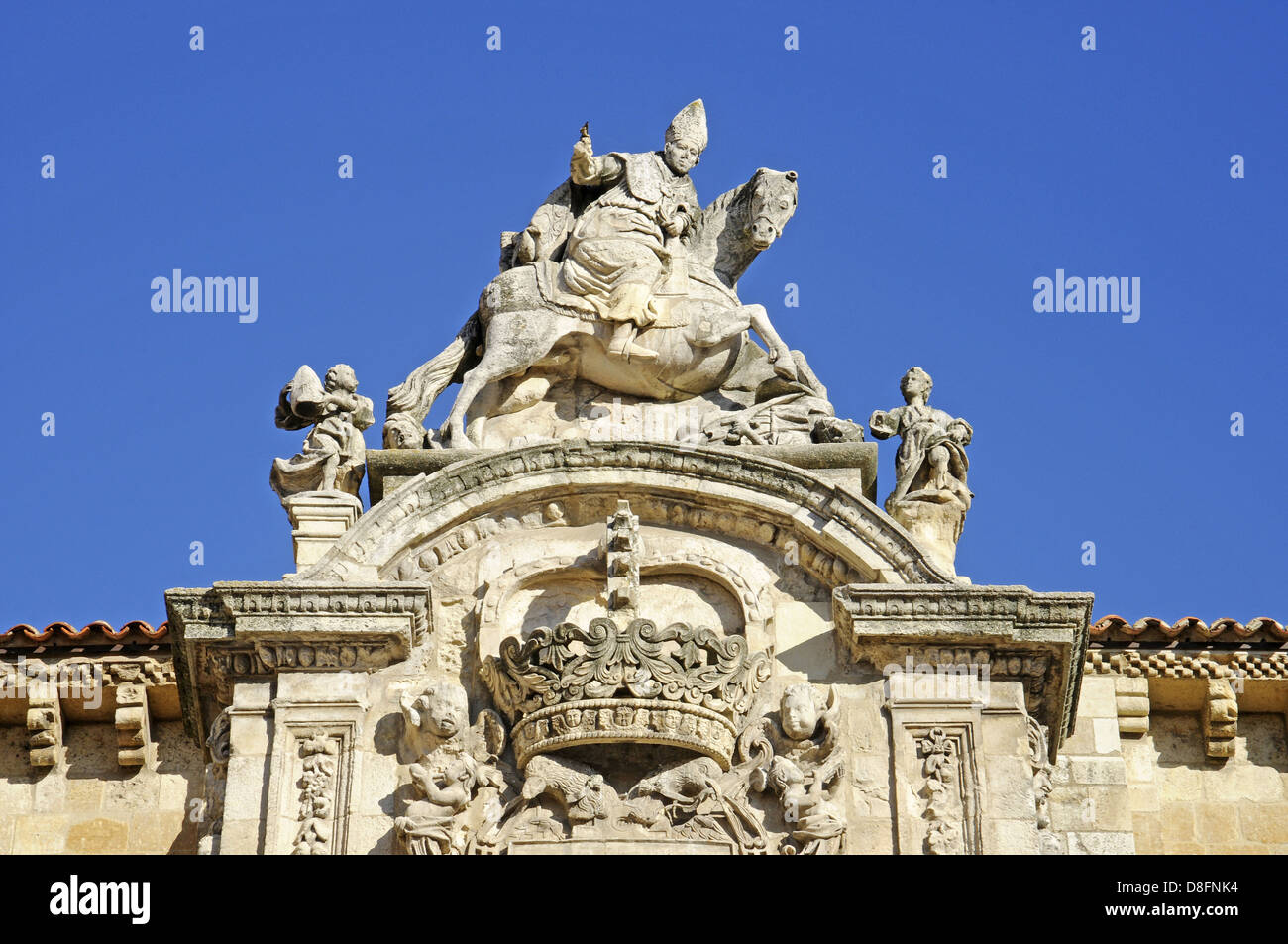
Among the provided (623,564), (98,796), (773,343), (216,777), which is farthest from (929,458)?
(98,796)

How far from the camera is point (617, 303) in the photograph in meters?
20.9

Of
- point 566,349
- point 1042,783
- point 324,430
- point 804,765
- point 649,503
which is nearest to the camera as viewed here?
point 804,765

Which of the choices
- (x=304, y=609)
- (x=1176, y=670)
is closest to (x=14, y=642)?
(x=304, y=609)

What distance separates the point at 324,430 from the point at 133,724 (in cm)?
240

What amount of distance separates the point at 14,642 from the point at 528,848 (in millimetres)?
4306

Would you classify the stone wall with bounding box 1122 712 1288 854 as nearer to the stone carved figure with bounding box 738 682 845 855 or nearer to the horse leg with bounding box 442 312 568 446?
the stone carved figure with bounding box 738 682 845 855

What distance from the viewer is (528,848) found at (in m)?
18.3

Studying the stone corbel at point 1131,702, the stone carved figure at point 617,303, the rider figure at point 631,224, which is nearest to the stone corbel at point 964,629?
the stone corbel at point 1131,702

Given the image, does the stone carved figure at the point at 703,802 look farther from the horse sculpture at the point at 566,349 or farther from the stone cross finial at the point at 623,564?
the horse sculpture at the point at 566,349

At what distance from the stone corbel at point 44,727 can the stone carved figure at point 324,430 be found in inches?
84.1

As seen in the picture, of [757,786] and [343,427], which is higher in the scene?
[343,427]

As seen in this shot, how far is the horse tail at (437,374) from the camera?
67.4 feet

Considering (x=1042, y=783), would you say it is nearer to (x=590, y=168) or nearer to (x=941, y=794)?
(x=941, y=794)

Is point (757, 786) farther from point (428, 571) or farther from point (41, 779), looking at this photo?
point (41, 779)
